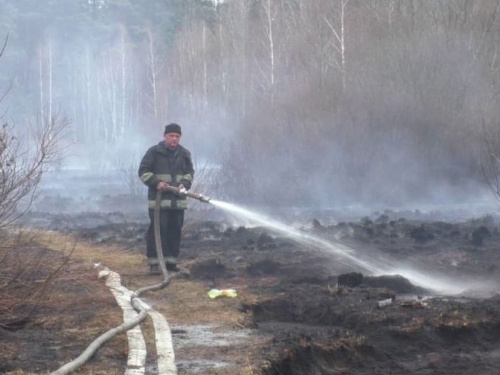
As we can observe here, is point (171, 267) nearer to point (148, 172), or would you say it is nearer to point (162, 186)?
point (162, 186)

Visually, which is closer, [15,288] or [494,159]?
[15,288]

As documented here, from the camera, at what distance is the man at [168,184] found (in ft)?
36.8

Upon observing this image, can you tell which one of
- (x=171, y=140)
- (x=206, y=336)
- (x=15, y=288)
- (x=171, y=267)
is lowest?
(x=171, y=267)

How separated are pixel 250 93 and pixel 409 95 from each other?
14.7 metres

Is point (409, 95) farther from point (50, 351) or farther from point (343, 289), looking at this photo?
point (50, 351)

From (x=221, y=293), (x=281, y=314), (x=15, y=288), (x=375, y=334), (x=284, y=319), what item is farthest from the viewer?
(x=221, y=293)

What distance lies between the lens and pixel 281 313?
8461 mm

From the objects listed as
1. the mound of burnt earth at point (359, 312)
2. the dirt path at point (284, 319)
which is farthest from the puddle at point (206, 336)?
the mound of burnt earth at point (359, 312)

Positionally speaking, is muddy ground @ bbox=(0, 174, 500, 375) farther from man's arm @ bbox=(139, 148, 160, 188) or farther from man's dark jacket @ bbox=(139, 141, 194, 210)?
man's arm @ bbox=(139, 148, 160, 188)

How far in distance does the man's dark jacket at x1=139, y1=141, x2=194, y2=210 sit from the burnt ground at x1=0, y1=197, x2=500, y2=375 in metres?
0.96

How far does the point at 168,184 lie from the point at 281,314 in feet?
10.9

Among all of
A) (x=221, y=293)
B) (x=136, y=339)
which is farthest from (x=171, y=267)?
(x=136, y=339)

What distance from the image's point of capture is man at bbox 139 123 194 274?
11211mm

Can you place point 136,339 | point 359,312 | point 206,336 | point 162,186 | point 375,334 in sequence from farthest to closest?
point 162,186 < point 359,312 < point 206,336 < point 375,334 < point 136,339
